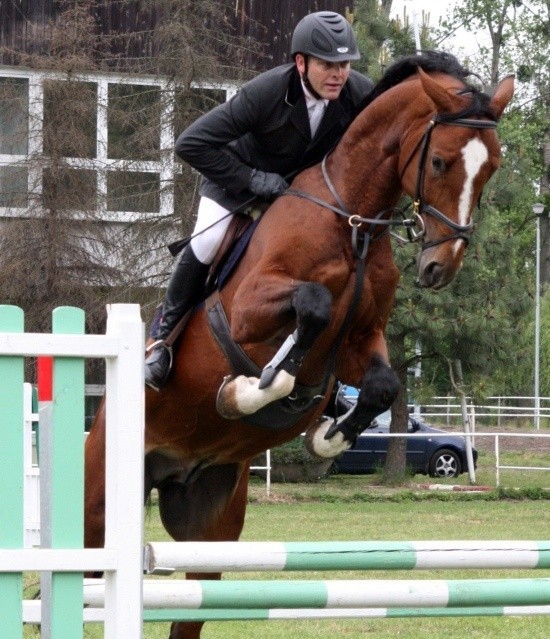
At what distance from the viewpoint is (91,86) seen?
15133 millimetres

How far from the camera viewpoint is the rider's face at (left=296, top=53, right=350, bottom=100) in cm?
478

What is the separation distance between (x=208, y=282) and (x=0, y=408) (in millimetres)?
2359

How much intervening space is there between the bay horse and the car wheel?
1472 cm

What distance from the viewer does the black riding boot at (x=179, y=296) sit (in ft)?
16.9

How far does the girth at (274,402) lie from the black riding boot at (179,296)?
0.27m

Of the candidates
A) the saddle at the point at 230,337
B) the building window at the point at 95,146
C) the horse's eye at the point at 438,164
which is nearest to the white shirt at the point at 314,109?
the saddle at the point at 230,337

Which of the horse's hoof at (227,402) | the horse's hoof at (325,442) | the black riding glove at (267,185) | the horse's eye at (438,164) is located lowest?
the horse's hoof at (325,442)

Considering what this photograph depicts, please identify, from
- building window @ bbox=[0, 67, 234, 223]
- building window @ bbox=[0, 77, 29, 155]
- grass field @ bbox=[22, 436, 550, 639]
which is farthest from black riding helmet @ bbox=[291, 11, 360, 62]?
building window @ bbox=[0, 77, 29, 155]

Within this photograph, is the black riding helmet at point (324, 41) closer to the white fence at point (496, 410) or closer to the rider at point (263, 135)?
the rider at point (263, 135)

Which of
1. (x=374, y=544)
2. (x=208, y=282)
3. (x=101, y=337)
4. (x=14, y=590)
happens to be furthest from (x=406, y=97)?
(x=14, y=590)

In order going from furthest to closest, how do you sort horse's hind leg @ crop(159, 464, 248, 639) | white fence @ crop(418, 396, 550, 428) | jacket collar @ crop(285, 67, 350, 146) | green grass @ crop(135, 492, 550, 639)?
1. white fence @ crop(418, 396, 550, 428)
2. green grass @ crop(135, 492, 550, 639)
3. horse's hind leg @ crop(159, 464, 248, 639)
4. jacket collar @ crop(285, 67, 350, 146)

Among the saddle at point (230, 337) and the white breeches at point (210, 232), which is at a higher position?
the white breeches at point (210, 232)

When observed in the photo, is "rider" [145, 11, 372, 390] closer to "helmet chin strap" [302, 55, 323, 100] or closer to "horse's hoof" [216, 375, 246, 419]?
"helmet chin strap" [302, 55, 323, 100]

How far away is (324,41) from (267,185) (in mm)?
610
